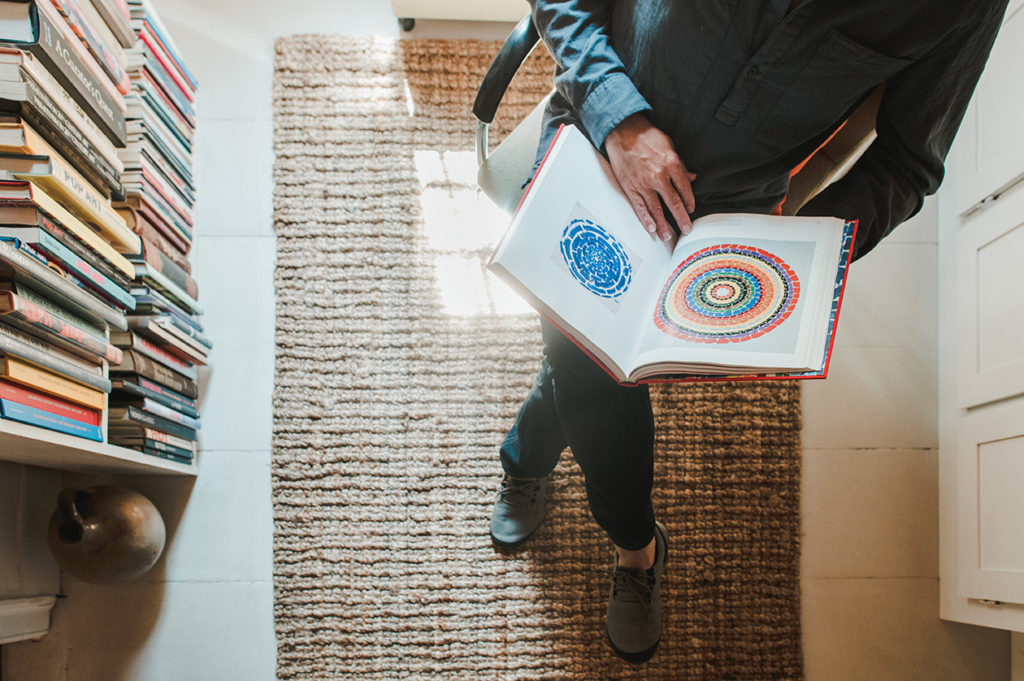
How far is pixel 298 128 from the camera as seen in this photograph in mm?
1231

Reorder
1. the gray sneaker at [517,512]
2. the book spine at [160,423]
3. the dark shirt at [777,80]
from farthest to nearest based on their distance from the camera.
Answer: the gray sneaker at [517,512], the book spine at [160,423], the dark shirt at [777,80]

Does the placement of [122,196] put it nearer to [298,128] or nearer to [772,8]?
[298,128]

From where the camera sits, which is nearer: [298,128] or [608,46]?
[608,46]

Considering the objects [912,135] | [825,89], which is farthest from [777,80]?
[912,135]

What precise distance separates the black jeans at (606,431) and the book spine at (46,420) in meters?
0.63

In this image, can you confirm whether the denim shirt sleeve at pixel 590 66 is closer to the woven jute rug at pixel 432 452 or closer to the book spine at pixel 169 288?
the woven jute rug at pixel 432 452

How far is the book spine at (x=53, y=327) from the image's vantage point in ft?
2.30

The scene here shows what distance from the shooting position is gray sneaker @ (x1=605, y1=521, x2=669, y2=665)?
1.02 meters

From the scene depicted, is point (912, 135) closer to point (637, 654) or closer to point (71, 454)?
point (637, 654)

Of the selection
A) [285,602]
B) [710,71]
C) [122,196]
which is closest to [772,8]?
[710,71]

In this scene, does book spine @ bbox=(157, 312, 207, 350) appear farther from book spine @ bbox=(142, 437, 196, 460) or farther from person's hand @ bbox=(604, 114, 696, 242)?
person's hand @ bbox=(604, 114, 696, 242)

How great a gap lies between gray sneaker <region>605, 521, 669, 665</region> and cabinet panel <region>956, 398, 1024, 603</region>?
1.75 ft

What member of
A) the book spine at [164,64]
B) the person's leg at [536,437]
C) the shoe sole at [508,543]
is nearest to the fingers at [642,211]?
the person's leg at [536,437]

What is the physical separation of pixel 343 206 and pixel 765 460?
945mm
